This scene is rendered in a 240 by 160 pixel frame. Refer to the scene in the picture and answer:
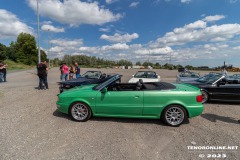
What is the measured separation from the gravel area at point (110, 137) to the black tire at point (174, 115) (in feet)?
0.53

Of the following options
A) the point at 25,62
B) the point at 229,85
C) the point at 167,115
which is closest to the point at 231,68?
the point at 229,85

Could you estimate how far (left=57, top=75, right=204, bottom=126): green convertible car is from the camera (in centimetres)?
388

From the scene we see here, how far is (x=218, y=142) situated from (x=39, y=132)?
4.11m

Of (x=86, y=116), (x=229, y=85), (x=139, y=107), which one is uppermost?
(x=229, y=85)

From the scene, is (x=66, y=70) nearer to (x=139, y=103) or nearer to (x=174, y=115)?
(x=139, y=103)

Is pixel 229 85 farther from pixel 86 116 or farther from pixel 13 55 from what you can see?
pixel 13 55

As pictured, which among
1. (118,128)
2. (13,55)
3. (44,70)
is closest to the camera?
(118,128)

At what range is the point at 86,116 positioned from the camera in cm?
416

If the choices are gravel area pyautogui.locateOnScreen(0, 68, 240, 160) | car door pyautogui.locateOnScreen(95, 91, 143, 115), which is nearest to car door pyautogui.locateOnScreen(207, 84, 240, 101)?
gravel area pyautogui.locateOnScreen(0, 68, 240, 160)

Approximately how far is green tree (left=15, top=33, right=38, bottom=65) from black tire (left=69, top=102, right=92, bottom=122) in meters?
62.7

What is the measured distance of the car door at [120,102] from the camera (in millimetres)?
3955

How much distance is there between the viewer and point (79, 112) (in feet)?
13.8

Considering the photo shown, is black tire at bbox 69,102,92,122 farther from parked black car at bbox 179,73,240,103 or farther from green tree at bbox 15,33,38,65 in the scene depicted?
green tree at bbox 15,33,38,65

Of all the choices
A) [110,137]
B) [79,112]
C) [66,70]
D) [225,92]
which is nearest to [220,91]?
[225,92]
